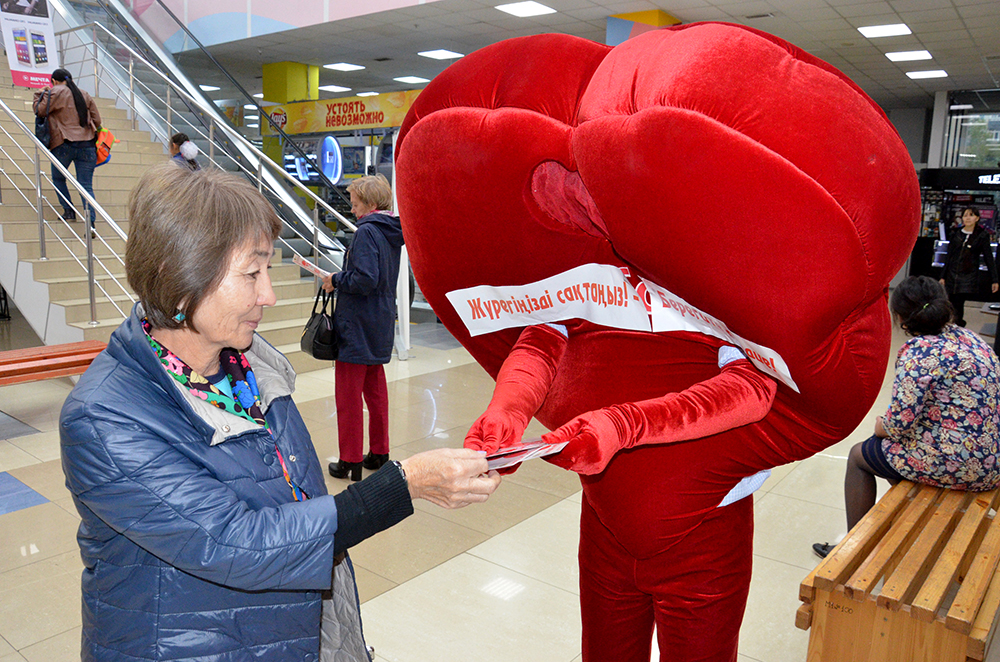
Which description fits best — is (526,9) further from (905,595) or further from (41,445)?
(905,595)

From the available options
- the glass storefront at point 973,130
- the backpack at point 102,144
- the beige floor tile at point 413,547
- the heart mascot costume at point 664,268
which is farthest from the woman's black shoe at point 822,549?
the glass storefront at point 973,130

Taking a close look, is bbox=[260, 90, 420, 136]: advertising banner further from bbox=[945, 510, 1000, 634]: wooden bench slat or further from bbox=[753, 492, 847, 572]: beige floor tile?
bbox=[945, 510, 1000, 634]: wooden bench slat

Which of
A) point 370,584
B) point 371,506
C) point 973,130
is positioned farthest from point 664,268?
point 973,130

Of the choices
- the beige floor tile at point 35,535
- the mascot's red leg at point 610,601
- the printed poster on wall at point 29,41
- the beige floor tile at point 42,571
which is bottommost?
the beige floor tile at point 35,535

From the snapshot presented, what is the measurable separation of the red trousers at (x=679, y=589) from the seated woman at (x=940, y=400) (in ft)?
4.79

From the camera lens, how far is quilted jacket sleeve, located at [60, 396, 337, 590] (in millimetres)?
1229

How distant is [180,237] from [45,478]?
3.38 metres

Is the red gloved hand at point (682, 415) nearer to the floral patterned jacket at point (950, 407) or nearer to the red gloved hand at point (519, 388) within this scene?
the red gloved hand at point (519, 388)

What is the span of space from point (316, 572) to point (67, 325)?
5.28 meters

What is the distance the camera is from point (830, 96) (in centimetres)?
118

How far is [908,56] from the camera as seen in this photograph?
12.2 meters

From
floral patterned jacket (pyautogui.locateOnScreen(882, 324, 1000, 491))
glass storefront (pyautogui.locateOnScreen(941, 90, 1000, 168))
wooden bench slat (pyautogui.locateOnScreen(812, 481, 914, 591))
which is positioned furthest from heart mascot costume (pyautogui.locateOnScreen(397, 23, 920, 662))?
glass storefront (pyautogui.locateOnScreen(941, 90, 1000, 168))

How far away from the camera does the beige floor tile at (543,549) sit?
3.18 meters

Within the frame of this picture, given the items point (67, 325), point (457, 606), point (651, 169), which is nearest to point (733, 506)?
point (651, 169)
